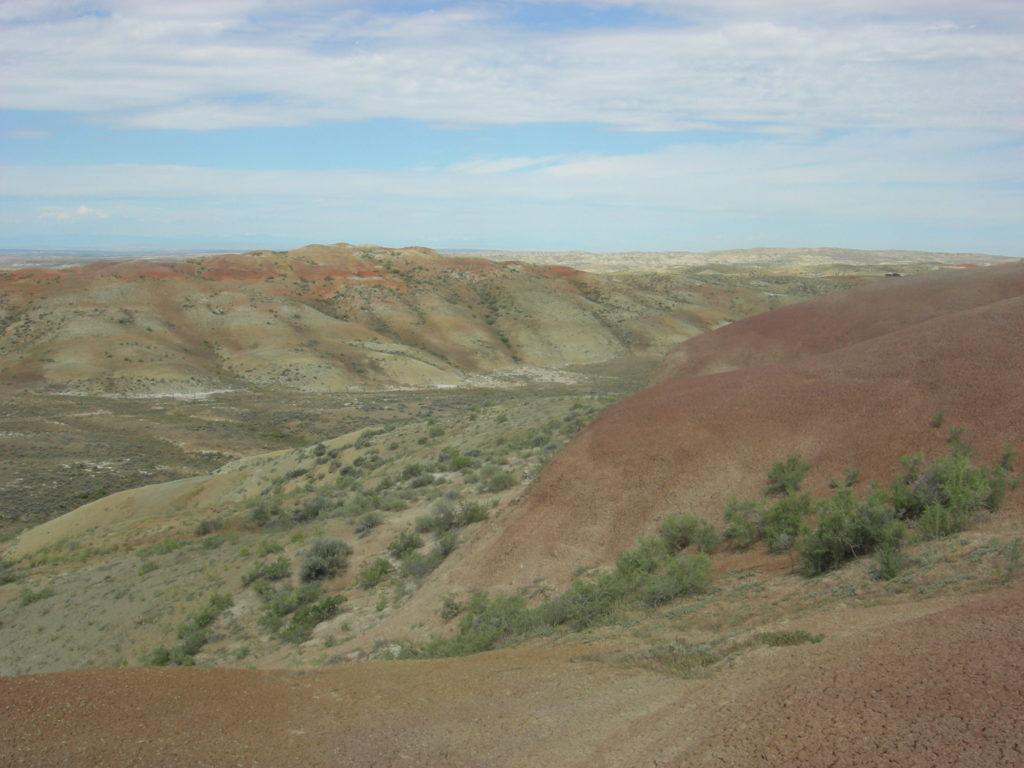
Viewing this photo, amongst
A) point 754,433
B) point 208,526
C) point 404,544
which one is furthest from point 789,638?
point 208,526

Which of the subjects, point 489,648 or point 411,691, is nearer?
point 411,691

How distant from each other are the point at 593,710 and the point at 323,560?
11.9 m

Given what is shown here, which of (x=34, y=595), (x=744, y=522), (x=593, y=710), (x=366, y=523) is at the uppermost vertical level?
(x=744, y=522)

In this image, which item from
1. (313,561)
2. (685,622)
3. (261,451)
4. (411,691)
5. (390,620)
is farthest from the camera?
(261,451)

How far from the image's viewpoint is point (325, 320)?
73312 mm

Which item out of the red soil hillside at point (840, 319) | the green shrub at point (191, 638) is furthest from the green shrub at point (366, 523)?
the red soil hillside at point (840, 319)

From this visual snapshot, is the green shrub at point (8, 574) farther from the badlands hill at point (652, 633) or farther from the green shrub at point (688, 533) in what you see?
the green shrub at point (688, 533)

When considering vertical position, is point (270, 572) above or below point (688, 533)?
below

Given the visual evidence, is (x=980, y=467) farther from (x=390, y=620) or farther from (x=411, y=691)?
(x=390, y=620)

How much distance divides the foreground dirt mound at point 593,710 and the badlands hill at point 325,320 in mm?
52944

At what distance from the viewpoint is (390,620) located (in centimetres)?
1435

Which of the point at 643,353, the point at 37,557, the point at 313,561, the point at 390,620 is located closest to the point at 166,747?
the point at 390,620

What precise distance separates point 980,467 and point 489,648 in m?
7.94

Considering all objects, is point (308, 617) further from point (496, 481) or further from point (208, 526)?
Answer: point (208, 526)
